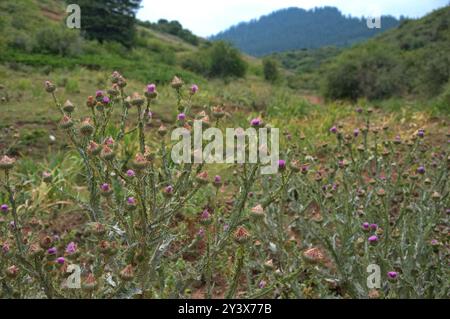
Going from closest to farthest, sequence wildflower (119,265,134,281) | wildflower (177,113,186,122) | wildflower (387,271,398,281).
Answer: wildflower (119,265,134,281)
wildflower (177,113,186,122)
wildflower (387,271,398,281)

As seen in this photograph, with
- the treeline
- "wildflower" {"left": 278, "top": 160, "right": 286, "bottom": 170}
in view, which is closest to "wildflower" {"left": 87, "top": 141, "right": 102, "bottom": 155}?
"wildflower" {"left": 278, "top": 160, "right": 286, "bottom": 170}

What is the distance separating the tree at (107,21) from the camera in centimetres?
3234

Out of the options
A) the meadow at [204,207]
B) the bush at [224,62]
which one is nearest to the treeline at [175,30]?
the bush at [224,62]

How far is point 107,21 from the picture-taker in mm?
32906

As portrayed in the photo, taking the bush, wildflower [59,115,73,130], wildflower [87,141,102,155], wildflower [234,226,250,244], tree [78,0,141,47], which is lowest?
wildflower [234,226,250,244]

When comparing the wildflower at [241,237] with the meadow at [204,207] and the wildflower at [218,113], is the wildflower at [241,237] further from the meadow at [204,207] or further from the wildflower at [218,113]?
the wildflower at [218,113]

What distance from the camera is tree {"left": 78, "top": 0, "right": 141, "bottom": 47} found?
32.3 metres

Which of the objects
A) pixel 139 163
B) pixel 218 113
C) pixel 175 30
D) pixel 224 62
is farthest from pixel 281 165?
pixel 175 30

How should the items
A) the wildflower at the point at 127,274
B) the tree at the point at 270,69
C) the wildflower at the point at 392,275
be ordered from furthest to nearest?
the tree at the point at 270,69 < the wildflower at the point at 392,275 < the wildflower at the point at 127,274

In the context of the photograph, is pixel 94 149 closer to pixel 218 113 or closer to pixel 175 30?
pixel 218 113

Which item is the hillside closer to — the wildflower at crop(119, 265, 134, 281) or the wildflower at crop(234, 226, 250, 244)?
the wildflower at crop(234, 226, 250, 244)

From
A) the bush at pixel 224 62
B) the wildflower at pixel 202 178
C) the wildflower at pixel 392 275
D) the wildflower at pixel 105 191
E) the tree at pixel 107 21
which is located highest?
the tree at pixel 107 21

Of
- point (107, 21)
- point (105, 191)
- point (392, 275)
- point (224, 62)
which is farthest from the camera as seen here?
point (107, 21)
